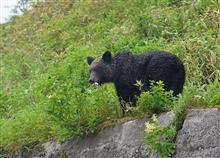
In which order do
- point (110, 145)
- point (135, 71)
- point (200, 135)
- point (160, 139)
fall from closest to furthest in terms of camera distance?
point (200, 135), point (160, 139), point (110, 145), point (135, 71)

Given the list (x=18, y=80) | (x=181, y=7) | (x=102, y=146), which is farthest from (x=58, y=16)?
(x=102, y=146)

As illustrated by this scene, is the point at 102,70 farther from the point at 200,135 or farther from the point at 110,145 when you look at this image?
the point at 200,135

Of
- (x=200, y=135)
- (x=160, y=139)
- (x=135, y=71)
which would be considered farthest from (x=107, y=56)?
(x=200, y=135)

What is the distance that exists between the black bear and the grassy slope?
0.19 m

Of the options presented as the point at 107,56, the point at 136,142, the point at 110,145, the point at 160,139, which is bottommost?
the point at 110,145

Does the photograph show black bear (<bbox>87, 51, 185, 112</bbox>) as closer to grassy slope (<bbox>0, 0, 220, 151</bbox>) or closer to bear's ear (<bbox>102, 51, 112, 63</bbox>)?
bear's ear (<bbox>102, 51, 112, 63</bbox>)

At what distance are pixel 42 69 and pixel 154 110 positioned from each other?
6.21 meters

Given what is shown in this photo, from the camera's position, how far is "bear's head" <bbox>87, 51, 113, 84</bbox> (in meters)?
8.65

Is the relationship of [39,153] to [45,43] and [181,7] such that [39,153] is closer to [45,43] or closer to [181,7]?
[181,7]

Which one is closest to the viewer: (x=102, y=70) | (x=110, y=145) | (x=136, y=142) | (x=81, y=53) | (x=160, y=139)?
(x=160, y=139)

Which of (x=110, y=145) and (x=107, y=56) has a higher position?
(x=107, y=56)

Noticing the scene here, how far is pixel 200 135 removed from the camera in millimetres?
6684

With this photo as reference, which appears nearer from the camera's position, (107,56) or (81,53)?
(107,56)

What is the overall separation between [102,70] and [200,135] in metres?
2.41
